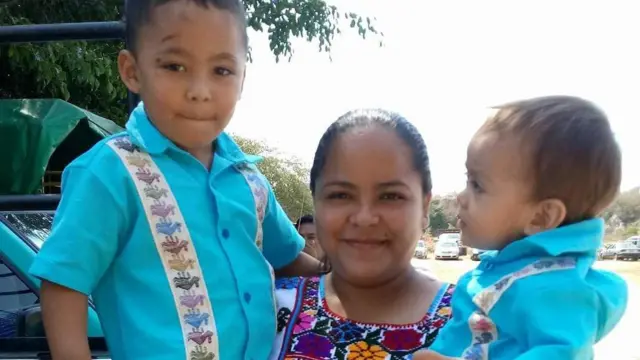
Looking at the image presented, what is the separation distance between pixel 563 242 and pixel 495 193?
0.16 m

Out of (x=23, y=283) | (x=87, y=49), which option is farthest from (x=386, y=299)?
(x=87, y=49)

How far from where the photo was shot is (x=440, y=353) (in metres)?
1.56

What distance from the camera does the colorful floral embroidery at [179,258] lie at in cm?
157

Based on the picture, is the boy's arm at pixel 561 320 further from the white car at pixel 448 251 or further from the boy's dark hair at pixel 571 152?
the white car at pixel 448 251

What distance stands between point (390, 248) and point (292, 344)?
1.03ft

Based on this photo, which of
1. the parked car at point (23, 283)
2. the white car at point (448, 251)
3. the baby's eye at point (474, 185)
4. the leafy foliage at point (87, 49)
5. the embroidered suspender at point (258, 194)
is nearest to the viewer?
the baby's eye at point (474, 185)

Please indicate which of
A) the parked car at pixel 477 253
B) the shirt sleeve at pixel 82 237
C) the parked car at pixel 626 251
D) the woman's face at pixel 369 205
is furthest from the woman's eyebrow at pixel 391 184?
the parked car at pixel 626 251

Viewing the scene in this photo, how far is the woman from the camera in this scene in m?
1.70

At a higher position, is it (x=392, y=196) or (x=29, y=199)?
(x=392, y=196)

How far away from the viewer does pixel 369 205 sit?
1710 millimetres

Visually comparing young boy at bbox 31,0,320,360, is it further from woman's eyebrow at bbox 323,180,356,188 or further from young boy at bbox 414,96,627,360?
young boy at bbox 414,96,627,360

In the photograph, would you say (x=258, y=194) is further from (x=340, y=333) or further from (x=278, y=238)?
(x=340, y=333)

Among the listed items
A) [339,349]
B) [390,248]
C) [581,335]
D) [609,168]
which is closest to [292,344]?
[339,349]

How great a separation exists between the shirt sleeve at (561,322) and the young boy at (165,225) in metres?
0.60
